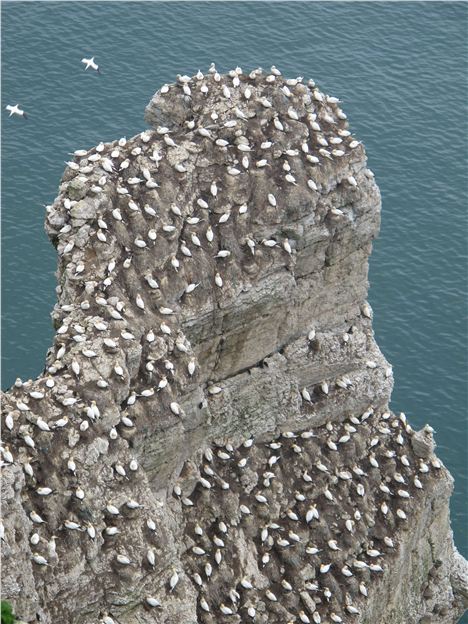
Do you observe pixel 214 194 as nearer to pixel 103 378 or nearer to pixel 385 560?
pixel 103 378

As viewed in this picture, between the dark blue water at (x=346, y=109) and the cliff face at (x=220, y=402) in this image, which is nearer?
the cliff face at (x=220, y=402)

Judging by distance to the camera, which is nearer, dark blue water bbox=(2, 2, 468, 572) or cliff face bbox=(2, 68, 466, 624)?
cliff face bbox=(2, 68, 466, 624)

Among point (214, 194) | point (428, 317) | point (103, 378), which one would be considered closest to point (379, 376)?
point (214, 194)

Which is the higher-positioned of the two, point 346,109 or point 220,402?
point 220,402

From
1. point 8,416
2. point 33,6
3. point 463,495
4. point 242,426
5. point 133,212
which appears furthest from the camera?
point 33,6

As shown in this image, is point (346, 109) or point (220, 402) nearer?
point (220, 402)
